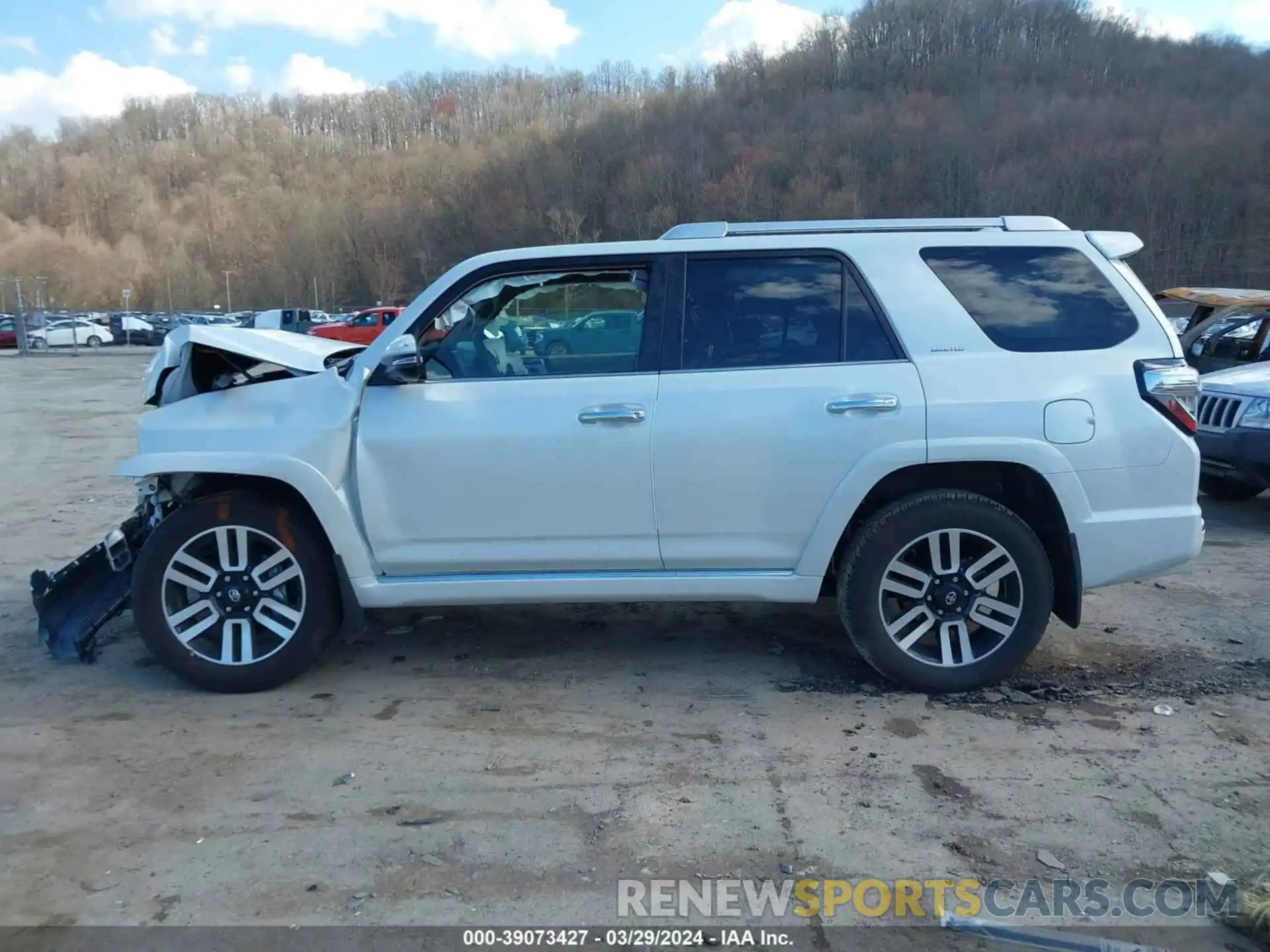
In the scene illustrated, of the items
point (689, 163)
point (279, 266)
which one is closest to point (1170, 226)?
point (689, 163)

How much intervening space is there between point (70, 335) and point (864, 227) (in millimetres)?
51130

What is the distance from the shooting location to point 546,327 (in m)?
4.66

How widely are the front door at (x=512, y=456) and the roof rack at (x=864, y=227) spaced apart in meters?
0.39

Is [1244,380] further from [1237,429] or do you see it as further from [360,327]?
[360,327]

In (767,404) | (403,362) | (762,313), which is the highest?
(762,313)

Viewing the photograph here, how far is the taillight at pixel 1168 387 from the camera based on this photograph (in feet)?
14.5

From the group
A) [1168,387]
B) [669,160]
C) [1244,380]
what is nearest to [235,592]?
[1168,387]

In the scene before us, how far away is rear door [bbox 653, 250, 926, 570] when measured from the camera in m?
4.39

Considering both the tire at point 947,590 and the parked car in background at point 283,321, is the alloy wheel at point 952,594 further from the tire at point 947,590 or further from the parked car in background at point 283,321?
the parked car in background at point 283,321

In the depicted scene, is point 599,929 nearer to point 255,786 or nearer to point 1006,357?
point 255,786

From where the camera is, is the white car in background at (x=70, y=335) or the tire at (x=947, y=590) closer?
the tire at (x=947, y=590)

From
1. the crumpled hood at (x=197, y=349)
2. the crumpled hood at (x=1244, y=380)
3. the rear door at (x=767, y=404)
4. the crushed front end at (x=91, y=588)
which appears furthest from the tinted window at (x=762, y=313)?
the crumpled hood at (x=1244, y=380)

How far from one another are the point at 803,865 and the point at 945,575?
1.70 meters

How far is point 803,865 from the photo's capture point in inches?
128
